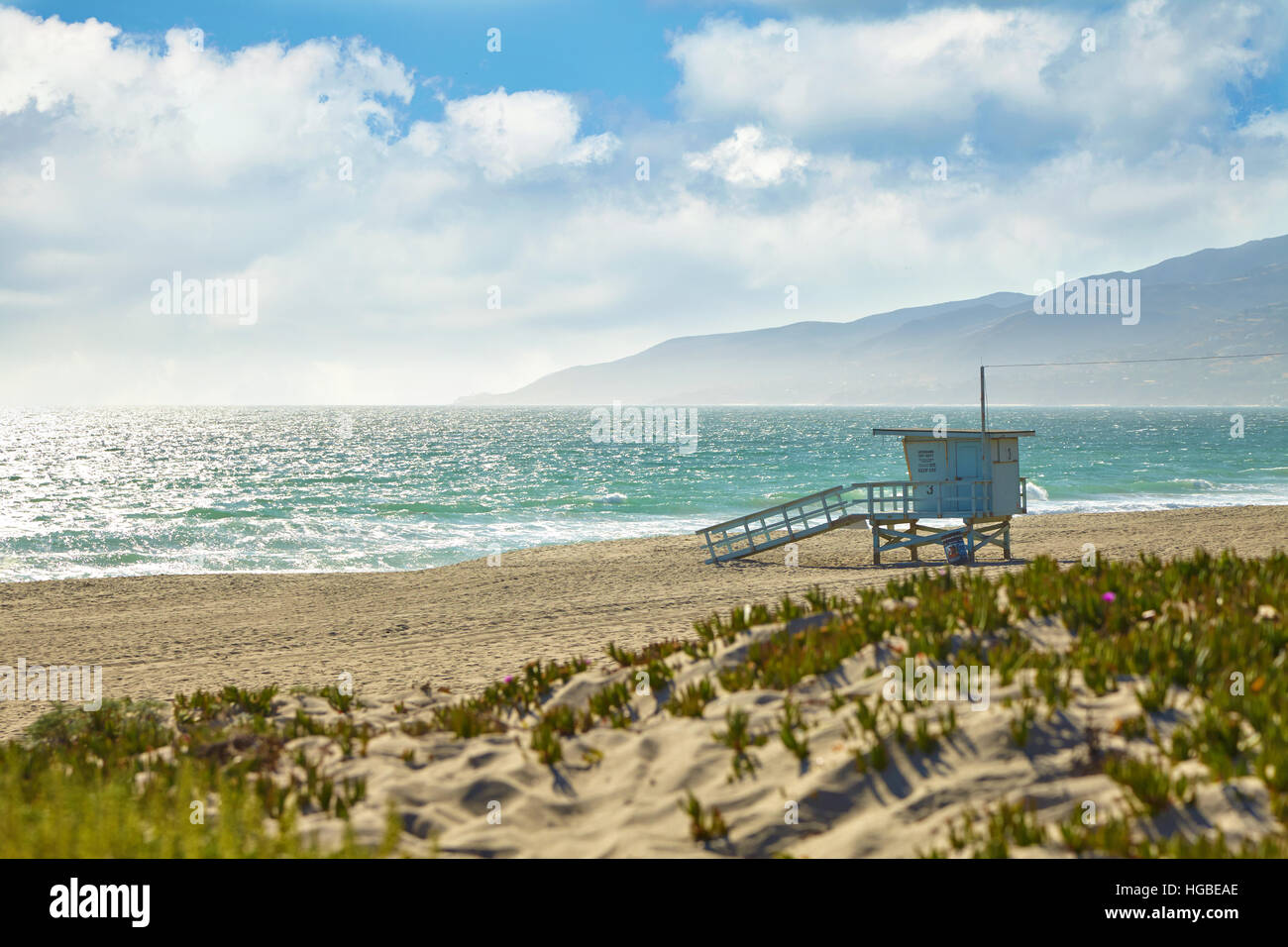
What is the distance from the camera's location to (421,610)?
17812 millimetres

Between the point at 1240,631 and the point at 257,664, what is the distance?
13614mm


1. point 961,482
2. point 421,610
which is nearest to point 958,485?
point 961,482

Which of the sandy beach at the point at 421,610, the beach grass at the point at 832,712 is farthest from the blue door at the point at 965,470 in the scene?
the beach grass at the point at 832,712

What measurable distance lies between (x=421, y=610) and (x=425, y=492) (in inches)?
1285

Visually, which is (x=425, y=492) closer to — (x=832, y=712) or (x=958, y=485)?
(x=958, y=485)

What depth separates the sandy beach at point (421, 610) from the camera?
41.5ft

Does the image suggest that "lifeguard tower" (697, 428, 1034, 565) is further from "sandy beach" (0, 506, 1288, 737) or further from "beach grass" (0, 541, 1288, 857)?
"beach grass" (0, 541, 1288, 857)

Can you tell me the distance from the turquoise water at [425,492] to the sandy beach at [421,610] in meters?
5.49

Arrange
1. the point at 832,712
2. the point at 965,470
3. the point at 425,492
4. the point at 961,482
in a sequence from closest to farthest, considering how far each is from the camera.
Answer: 1. the point at 832,712
2. the point at 961,482
3. the point at 965,470
4. the point at 425,492

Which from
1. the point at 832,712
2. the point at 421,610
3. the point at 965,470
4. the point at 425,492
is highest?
the point at 965,470

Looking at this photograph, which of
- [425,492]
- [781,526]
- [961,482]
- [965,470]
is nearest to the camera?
A: [961,482]

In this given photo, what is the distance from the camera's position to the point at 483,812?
5637 millimetres

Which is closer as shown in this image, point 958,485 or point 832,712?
point 832,712

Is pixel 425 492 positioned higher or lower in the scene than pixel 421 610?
higher
